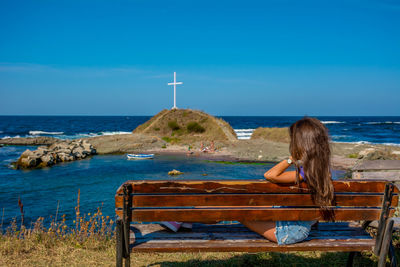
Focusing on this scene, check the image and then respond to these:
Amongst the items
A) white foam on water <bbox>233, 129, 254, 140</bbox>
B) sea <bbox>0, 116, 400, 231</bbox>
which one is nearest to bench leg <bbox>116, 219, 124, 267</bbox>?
sea <bbox>0, 116, 400, 231</bbox>

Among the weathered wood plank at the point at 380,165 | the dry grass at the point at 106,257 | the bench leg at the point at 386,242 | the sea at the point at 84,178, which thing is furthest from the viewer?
the sea at the point at 84,178

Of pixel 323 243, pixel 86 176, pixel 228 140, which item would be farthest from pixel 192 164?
pixel 323 243

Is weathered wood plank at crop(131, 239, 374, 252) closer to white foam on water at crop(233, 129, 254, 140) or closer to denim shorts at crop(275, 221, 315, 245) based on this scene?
denim shorts at crop(275, 221, 315, 245)

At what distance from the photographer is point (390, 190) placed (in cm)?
294

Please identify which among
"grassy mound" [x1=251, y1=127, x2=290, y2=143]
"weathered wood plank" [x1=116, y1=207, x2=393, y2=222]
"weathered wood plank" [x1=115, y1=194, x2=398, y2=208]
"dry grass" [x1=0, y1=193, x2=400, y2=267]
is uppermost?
"weathered wood plank" [x1=115, y1=194, x2=398, y2=208]

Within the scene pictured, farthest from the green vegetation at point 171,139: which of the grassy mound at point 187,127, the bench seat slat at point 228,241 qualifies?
the bench seat slat at point 228,241

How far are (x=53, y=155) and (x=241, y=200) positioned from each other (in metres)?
21.2

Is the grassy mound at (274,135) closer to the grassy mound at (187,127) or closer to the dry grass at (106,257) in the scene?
the grassy mound at (187,127)

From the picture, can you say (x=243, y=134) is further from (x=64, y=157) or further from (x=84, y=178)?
(x=84, y=178)

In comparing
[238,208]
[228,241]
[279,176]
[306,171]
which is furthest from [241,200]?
[306,171]

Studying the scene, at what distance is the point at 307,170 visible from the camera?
2.94 m

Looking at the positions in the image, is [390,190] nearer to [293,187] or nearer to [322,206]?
[322,206]

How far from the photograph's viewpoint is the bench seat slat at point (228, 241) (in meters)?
3.04

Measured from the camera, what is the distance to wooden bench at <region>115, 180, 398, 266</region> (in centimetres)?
287
